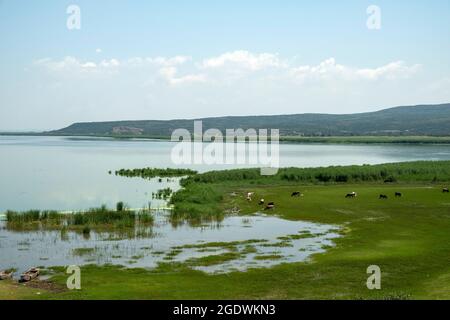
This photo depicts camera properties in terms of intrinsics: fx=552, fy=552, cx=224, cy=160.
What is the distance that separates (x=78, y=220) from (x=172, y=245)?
894cm

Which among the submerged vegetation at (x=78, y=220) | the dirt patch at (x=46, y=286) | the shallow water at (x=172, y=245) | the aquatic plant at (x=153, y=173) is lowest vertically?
the shallow water at (x=172, y=245)

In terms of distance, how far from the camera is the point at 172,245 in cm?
2967

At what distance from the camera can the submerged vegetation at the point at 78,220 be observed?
115 feet

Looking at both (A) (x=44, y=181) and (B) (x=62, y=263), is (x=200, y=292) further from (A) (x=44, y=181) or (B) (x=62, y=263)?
(A) (x=44, y=181)

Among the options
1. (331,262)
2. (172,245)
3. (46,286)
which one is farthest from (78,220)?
(331,262)

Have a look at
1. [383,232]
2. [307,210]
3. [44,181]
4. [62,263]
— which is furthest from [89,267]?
[44,181]

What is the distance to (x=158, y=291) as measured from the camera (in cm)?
1994

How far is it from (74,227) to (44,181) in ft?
114

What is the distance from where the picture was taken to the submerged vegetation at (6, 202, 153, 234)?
1380 inches

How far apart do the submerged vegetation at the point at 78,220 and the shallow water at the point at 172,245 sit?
106cm

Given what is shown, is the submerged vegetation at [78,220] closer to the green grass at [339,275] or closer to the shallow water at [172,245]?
the shallow water at [172,245]

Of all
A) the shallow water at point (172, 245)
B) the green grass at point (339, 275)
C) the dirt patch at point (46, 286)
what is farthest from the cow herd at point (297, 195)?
the dirt patch at point (46, 286)

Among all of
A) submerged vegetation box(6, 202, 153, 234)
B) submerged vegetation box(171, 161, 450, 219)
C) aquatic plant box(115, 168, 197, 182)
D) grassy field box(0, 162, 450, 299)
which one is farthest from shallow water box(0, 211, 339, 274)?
aquatic plant box(115, 168, 197, 182)

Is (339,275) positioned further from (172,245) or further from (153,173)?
(153,173)
